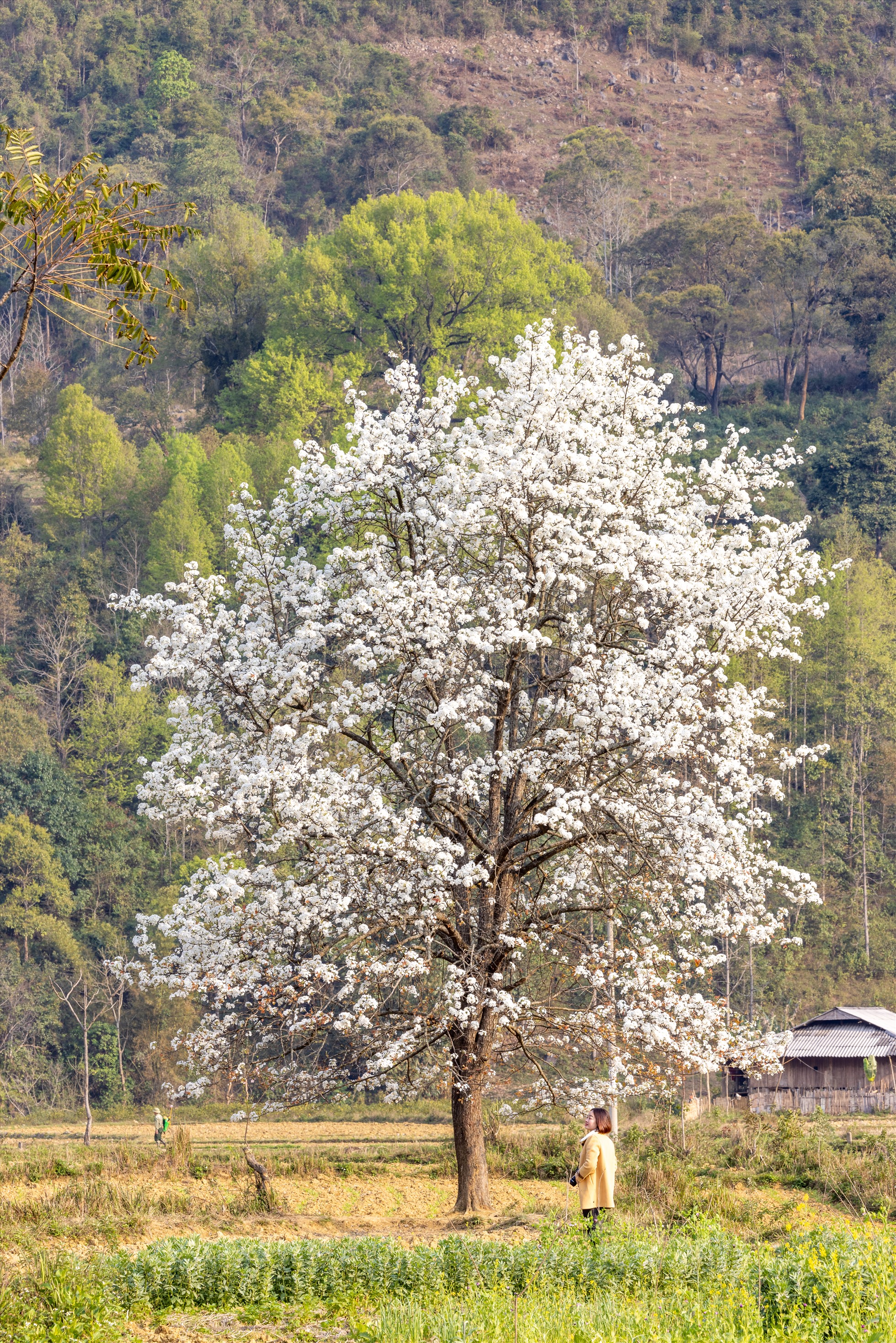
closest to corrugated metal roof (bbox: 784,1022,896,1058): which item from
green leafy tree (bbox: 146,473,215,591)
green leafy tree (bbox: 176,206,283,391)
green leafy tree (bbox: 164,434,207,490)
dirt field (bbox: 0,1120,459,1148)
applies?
dirt field (bbox: 0,1120,459,1148)

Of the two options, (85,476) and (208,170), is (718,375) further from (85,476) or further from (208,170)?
(208,170)

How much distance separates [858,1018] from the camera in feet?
112

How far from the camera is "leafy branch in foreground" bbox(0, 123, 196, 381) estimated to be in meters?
8.84

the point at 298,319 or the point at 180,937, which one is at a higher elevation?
the point at 298,319

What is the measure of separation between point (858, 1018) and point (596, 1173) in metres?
24.9

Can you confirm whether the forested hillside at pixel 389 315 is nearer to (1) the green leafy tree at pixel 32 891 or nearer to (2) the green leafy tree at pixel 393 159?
(1) the green leafy tree at pixel 32 891

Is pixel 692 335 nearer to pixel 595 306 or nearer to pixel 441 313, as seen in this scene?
pixel 595 306

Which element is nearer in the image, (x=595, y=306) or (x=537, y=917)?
(x=537, y=917)

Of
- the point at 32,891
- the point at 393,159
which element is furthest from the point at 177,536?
the point at 393,159

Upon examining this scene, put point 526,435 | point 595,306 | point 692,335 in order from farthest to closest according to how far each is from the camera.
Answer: point 692,335 → point 595,306 → point 526,435

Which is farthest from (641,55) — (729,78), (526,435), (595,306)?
(526,435)

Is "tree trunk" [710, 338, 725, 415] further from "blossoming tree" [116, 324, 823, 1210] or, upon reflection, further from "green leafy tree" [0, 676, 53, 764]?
"blossoming tree" [116, 324, 823, 1210]

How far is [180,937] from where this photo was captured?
1503 cm

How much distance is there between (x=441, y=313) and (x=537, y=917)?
42844mm
